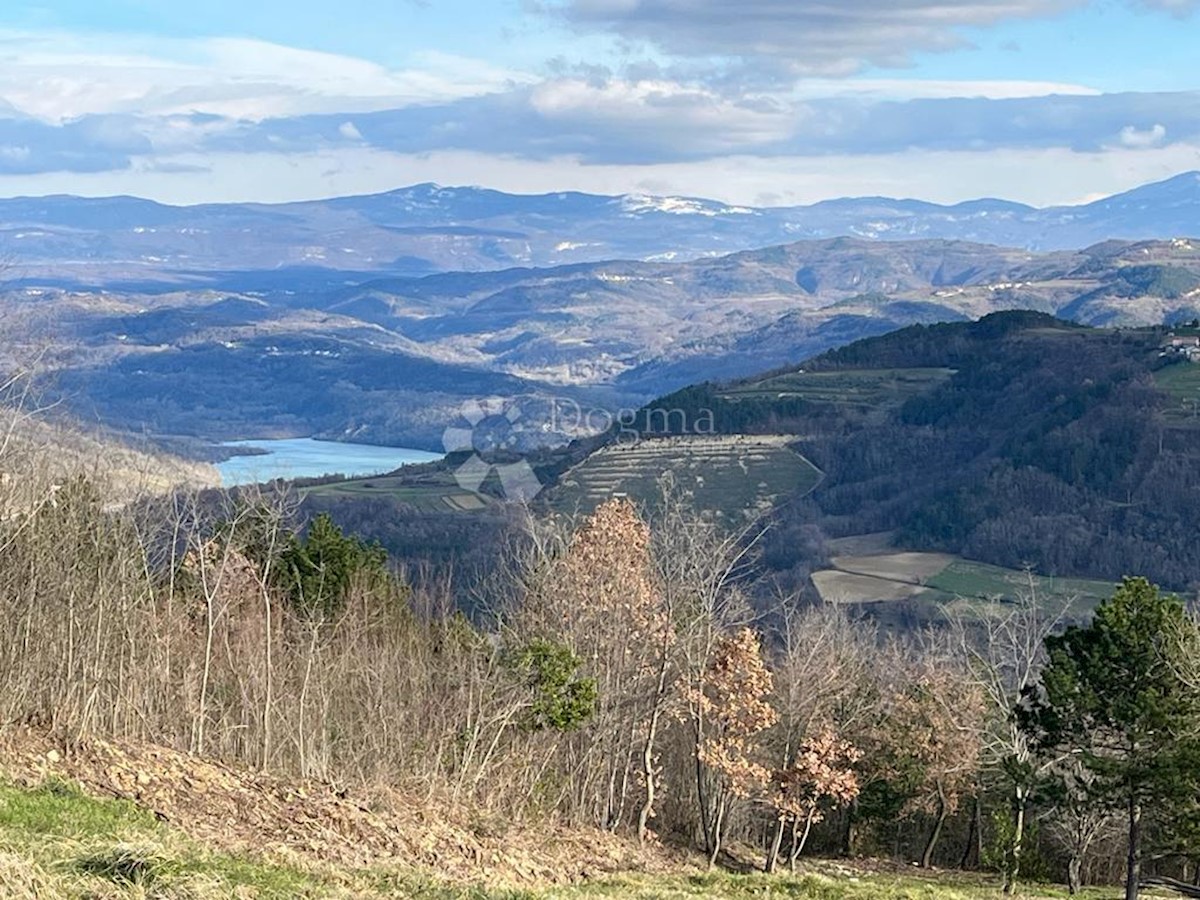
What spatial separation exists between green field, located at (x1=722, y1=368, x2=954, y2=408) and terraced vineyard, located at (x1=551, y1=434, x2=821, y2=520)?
50.2 feet

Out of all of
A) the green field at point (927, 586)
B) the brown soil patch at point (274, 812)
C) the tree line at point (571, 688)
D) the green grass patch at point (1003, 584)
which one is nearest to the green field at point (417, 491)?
the green field at point (927, 586)

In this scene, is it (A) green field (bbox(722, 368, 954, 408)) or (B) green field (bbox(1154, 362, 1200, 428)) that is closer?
(B) green field (bbox(1154, 362, 1200, 428))

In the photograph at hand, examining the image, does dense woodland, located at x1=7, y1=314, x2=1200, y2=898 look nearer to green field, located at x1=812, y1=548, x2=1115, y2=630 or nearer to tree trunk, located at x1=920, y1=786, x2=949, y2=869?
tree trunk, located at x1=920, y1=786, x2=949, y2=869

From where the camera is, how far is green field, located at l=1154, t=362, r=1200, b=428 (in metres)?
118

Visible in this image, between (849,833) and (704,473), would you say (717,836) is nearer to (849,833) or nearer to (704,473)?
(849,833)

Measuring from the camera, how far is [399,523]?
101m

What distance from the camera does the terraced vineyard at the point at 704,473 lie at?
358 ft

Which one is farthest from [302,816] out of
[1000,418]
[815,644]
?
[1000,418]

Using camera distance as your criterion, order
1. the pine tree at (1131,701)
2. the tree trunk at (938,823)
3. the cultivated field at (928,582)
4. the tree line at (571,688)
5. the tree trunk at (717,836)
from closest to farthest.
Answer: the tree line at (571,688) < the pine tree at (1131,701) < the tree trunk at (717,836) < the tree trunk at (938,823) < the cultivated field at (928,582)

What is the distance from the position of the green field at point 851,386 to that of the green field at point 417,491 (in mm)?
40183

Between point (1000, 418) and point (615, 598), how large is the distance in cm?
11979

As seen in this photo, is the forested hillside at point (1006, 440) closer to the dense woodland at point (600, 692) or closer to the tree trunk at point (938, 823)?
the tree trunk at point (938, 823)

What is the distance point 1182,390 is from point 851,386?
39028 mm

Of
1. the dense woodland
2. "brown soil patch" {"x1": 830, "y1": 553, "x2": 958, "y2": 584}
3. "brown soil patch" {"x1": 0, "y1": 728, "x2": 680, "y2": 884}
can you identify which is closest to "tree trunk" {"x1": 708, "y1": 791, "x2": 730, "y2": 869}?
the dense woodland
